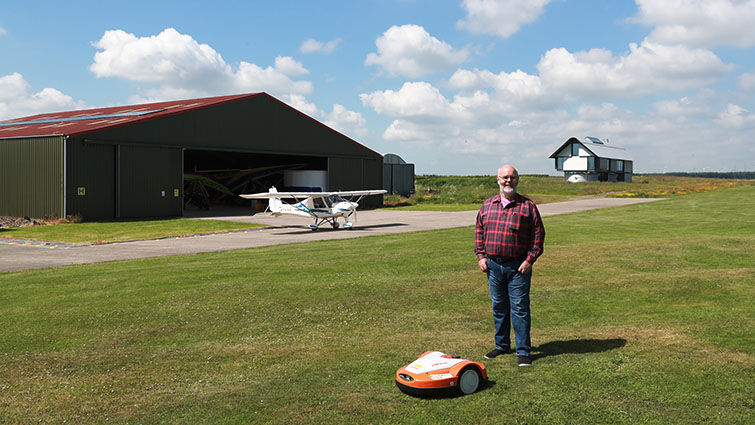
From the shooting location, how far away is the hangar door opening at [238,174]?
52.0m

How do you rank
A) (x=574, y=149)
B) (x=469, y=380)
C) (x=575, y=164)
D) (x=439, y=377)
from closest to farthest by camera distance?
(x=439, y=377)
(x=469, y=380)
(x=575, y=164)
(x=574, y=149)

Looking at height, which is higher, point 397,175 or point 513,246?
point 397,175

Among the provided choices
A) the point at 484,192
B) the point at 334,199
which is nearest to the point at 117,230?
the point at 334,199

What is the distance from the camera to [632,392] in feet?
19.9

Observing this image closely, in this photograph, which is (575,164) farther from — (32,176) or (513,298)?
(513,298)

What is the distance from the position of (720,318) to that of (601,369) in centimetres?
Answer: 332

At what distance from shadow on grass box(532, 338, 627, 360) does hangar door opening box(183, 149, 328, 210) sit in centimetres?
4288

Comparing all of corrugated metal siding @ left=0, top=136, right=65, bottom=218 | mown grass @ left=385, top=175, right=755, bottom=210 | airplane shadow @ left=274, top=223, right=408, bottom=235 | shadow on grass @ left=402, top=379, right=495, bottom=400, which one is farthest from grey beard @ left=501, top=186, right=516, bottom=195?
mown grass @ left=385, top=175, right=755, bottom=210

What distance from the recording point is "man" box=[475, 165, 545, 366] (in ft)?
23.2

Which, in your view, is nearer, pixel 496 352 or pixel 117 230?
pixel 496 352

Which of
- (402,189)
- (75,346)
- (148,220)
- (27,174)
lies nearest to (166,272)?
(75,346)

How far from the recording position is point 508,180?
7039 mm

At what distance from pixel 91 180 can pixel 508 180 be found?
3262cm

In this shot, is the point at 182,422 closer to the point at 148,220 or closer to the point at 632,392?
the point at 632,392
